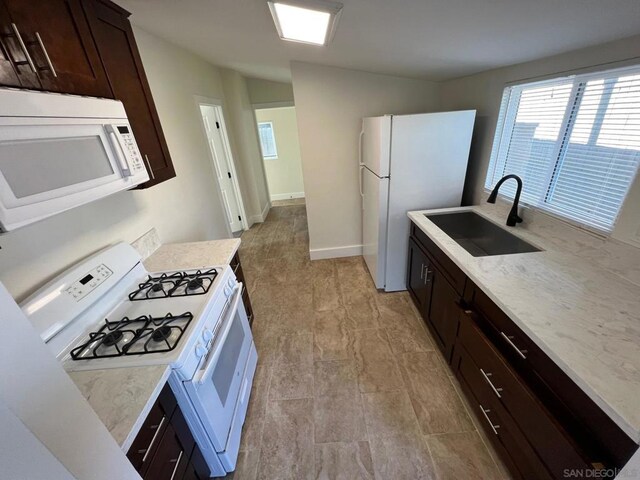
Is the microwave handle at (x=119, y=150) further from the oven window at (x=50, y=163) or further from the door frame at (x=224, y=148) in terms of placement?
the door frame at (x=224, y=148)

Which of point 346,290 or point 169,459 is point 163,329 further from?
point 346,290

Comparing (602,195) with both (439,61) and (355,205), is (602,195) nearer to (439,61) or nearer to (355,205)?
(439,61)

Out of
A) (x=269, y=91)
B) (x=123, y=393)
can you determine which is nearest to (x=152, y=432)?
(x=123, y=393)

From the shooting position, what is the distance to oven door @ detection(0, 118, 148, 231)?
73 centimetres

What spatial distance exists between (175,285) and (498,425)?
5.87 ft

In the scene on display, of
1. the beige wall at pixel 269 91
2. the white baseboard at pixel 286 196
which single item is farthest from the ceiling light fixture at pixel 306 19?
the white baseboard at pixel 286 196

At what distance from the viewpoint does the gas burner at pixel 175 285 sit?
1397mm

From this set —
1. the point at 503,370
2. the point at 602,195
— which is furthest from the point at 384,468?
A: the point at 602,195

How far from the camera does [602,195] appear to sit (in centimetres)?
133

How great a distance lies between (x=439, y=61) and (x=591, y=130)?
1061 millimetres

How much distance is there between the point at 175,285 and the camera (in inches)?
56.9

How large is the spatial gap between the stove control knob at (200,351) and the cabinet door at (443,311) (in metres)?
1.38

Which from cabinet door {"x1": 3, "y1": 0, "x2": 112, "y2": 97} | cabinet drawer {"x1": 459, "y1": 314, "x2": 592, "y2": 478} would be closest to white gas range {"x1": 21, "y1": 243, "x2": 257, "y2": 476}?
cabinet door {"x1": 3, "y1": 0, "x2": 112, "y2": 97}

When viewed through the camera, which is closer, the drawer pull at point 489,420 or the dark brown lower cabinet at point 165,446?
the dark brown lower cabinet at point 165,446
